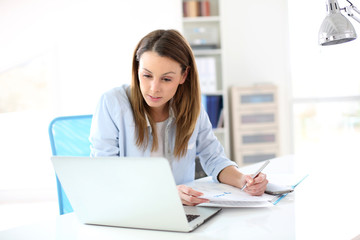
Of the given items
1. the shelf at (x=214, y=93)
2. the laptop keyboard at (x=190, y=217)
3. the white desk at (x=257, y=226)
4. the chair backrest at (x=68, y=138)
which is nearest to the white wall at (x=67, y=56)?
the shelf at (x=214, y=93)

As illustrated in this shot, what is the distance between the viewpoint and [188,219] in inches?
36.9

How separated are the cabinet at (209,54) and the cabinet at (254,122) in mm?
108

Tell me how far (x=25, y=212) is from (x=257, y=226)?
2.93 m

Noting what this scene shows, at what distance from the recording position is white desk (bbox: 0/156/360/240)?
86cm

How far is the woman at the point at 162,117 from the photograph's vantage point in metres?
1.31

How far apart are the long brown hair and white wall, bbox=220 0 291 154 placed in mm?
2831

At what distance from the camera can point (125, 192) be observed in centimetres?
86

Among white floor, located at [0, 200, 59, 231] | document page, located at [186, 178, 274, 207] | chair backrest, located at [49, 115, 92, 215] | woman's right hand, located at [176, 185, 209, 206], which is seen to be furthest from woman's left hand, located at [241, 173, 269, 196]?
white floor, located at [0, 200, 59, 231]

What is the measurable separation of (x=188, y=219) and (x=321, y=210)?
1.18ft

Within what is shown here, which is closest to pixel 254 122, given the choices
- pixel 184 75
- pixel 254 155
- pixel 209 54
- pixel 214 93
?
Result: pixel 254 155

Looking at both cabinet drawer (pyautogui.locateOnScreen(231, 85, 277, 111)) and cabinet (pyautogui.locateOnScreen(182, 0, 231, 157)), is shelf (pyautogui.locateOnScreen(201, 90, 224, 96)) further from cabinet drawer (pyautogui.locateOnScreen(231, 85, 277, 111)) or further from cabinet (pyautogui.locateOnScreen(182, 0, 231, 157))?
cabinet drawer (pyautogui.locateOnScreen(231, 85, 277, 111))

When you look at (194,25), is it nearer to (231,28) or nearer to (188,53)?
(231,28)

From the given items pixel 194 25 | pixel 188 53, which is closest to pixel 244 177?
pixel 188 53

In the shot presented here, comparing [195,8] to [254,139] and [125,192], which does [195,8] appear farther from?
[125,192]
